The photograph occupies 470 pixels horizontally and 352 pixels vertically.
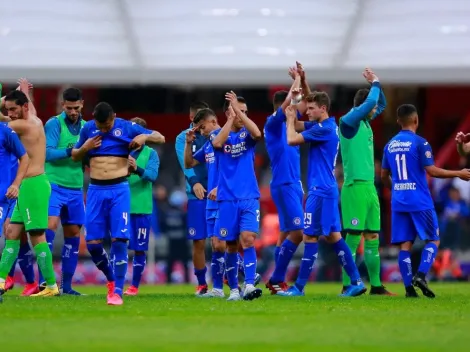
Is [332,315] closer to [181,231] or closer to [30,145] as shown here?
[30,145]

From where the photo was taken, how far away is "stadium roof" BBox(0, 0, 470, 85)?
27.7m

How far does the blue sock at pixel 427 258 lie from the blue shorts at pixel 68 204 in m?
4.52

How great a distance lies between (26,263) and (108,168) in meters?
3.08

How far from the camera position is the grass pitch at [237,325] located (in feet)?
28.4

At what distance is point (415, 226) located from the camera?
14.1m

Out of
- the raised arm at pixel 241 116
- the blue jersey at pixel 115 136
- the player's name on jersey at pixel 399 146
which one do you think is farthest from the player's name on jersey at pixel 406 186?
the blue jersey at pixel 115 136

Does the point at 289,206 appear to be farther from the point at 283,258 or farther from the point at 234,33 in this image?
the point at 234,33

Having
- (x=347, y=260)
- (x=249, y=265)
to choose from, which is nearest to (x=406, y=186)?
(x=347, y=260)

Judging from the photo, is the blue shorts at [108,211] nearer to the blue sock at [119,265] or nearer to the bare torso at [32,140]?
the blue sock at [119,265]

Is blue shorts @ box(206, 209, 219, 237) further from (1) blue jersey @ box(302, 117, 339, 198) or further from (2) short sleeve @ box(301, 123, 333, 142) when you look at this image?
(2) short sleeve @ box(301, 123, 333, 142)

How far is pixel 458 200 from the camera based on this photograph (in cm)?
2447

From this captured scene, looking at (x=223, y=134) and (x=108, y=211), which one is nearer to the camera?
(x=108, y=211)

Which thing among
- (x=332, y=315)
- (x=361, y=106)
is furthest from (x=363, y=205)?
(x=332, y=315)

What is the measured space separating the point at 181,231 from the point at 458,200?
587 cm
